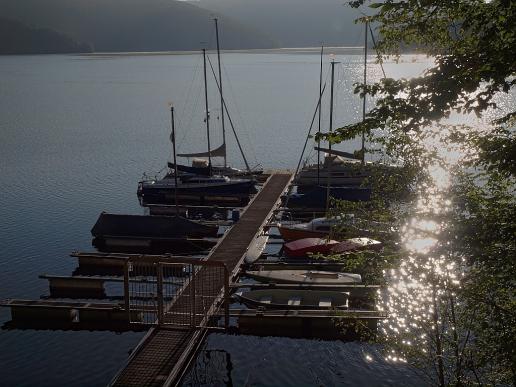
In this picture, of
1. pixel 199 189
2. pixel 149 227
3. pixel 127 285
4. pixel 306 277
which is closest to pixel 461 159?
pixel 127 285

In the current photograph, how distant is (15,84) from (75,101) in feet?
201

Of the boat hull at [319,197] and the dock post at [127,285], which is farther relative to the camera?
the boat hull at [319,197]

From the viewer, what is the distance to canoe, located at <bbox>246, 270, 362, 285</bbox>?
3133 centimetres

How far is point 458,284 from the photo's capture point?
12766 millimetres

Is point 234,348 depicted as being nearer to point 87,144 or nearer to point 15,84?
point 87,144

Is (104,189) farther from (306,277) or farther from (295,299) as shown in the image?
(295,299)

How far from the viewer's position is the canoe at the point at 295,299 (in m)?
29.2

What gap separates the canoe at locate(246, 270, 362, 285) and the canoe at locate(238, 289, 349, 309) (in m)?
1.42

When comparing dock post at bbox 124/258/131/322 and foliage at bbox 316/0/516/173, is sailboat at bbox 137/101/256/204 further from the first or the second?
foliage at bbox 316/0/516/173

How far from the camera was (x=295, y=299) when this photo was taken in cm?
2978

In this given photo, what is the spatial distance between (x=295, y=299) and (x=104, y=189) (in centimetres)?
3735

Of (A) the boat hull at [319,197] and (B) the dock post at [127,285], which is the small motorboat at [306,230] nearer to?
(A) the boat hull at [319,197]

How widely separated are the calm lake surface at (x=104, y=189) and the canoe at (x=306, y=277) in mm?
4127

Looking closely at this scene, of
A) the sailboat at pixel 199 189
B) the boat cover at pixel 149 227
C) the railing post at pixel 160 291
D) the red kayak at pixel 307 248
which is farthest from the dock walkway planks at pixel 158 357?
the sailboat at pixel 199 189
